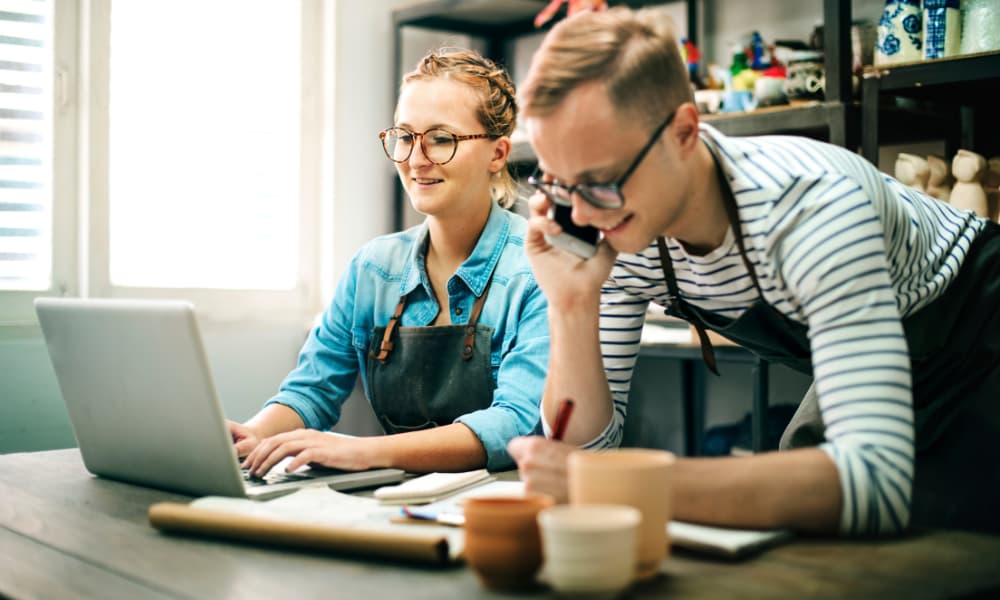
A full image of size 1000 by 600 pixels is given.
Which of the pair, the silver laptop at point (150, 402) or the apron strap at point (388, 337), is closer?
the silver laptop at point (150, 402)

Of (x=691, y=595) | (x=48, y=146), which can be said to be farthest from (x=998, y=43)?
(x=48, y=146)

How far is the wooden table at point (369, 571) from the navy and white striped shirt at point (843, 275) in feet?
0.27

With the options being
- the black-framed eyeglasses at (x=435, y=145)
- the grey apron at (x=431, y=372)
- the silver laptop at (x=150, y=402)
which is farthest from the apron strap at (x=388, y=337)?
the silver laptop at (x=150, y=402)

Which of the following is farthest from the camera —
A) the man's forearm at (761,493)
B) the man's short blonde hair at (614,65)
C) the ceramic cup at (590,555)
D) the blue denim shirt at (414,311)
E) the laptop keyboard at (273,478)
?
the blue denim shirt at (414,311)

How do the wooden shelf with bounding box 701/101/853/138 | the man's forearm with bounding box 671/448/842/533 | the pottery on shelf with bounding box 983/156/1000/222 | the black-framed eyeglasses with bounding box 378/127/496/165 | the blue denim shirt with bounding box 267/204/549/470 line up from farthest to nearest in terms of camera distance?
the wooden shelf with bounding box 701/101/853/138, the pottery on shelf with bounding box 983/156/1000/222, the black-framed eyeglasses with bounding box 378/127/496/165, the blue denim shirt with bounding box 267/204/549/470, the man's forearm with bounding box 671/448/842/533

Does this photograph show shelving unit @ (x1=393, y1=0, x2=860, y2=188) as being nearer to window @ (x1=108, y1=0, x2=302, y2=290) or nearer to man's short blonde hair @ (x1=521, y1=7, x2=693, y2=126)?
window @ (x1=108, y1=0, x2=302, y2=290)

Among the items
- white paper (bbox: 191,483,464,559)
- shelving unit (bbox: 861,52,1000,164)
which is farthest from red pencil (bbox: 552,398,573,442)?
shelving unit (bbox: 861,52,1000,164)

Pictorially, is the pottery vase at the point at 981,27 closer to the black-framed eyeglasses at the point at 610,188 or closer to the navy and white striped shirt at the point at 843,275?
the navy and white striped shirt at the point at 843,275

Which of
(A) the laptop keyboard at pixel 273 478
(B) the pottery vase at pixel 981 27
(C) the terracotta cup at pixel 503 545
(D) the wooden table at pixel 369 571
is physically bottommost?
(D) the wooden table at pixel 369 571

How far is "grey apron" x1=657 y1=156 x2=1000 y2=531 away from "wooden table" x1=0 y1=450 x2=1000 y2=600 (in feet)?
1.05

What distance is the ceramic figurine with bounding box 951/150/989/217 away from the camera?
216 centimetres

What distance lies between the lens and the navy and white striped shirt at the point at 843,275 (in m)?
0.93

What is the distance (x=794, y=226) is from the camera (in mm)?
1033

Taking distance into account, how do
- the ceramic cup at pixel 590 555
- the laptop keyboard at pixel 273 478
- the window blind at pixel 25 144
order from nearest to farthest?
the ceramic cup at pixel 590 555 < the laptop keyboard at pixel 273 478 < the window blind at pixel 25 144
